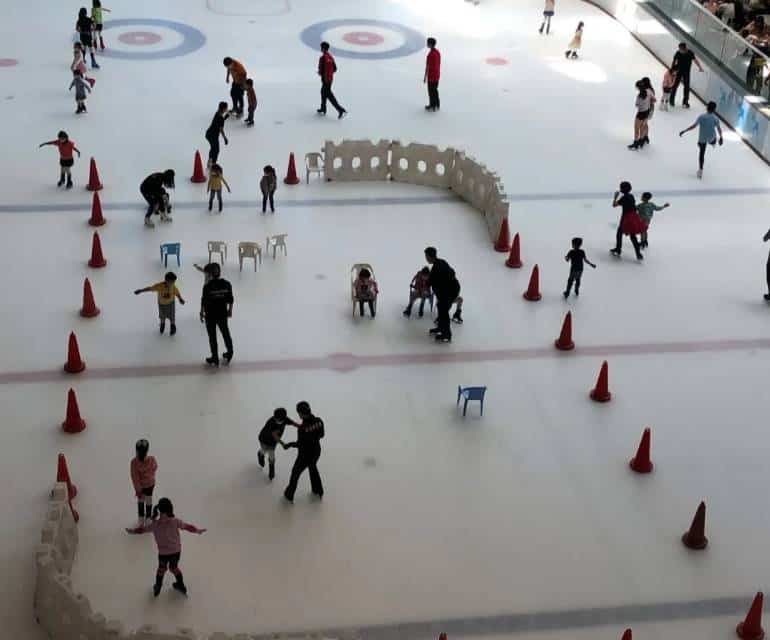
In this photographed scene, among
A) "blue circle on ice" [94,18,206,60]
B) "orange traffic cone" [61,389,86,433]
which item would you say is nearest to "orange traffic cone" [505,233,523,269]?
"orange traffic cone" [61,389,86,433]

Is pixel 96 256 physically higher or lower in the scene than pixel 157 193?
lower

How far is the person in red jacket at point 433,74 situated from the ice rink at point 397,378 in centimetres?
37

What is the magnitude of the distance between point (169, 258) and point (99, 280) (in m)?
1.03

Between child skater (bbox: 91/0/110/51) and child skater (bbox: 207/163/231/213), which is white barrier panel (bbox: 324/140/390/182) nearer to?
child skater (bbox: 207/163/231/213)

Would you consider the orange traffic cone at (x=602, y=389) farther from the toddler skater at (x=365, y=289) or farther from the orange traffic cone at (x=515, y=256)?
the orange traffic cone at (x=515, y=256)

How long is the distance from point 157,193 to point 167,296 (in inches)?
125

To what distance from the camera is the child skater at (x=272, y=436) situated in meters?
10.3

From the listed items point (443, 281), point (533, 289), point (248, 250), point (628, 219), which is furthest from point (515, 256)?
point (248, 250)

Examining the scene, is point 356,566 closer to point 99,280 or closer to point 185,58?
point 99,280

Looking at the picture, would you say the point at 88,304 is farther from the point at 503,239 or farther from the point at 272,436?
the point at 503,239

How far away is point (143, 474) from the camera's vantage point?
9.81 metres

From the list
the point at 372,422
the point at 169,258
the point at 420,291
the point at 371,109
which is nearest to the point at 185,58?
the point at 371,109

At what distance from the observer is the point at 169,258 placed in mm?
14875

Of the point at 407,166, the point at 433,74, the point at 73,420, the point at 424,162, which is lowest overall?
the point at 73,420
